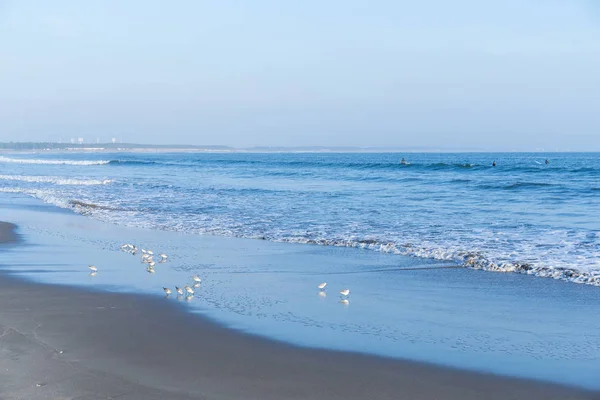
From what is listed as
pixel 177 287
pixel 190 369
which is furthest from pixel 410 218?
pixel 190 369

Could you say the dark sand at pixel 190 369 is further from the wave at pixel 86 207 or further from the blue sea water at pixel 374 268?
the wave at pixel 86 207

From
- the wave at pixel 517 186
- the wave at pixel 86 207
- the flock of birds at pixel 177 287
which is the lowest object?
the wave at pixel 86 207

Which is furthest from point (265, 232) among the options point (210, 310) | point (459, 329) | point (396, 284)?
point (459, 329)

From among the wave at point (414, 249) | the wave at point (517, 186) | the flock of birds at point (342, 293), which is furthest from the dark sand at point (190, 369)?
the wave at point (517, 186)

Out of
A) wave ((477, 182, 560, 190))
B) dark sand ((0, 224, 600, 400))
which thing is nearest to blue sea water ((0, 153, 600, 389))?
dark sand ((0, 224, 600, 400))

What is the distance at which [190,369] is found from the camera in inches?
215

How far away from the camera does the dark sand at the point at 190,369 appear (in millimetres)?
4953

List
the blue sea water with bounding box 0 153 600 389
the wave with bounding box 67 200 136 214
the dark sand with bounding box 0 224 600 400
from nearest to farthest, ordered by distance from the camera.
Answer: the dark sand with bounding box 0 224 600 400
the blue sea water with bounding box 0 153 600 389
the wave with bounding box 67 200 136 214

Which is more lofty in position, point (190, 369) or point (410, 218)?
point (410, 218)

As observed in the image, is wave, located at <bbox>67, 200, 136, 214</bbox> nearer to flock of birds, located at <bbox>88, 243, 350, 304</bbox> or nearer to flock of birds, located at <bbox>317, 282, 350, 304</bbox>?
flock of birds, located at <bbox>88, 243, 350, 304</bbox>

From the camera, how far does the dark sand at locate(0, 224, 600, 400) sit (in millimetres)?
4953

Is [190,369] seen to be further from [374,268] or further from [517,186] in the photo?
[517,186]

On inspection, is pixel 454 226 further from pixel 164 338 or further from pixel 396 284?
pixel 164 338

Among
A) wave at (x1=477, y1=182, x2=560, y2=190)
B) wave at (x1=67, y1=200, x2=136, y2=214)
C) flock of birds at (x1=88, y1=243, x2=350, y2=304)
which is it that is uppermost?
wave at (x1=477, y1=182, x2=560, y2=190)
